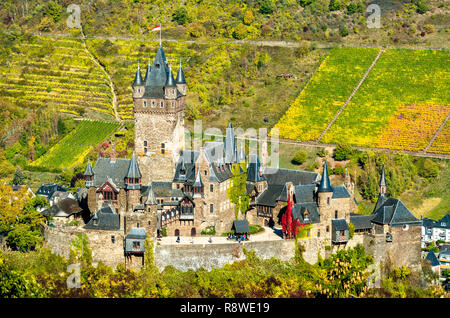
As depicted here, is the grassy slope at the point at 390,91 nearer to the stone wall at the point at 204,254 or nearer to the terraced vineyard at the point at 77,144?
the terraced vineyard at the point at 77,144

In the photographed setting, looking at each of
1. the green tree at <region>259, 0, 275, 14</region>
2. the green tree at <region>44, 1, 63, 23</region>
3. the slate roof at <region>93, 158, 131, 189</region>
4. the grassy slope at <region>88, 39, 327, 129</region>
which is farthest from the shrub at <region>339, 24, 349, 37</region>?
the slate roof at <region>93, 158, 131, 189</region>

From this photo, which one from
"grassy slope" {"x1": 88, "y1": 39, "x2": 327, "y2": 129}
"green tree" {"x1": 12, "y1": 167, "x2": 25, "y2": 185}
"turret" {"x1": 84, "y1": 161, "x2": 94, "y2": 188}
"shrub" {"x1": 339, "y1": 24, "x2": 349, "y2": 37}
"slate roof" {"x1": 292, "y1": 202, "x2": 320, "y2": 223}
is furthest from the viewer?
"shrub" {"x1": 339, "y1": 24, "x2": 349, "y2": 37}

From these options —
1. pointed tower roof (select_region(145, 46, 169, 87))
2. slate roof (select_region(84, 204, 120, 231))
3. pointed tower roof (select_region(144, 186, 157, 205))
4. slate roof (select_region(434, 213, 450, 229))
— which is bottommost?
slate roof (select_region(434, 213, 450, 229))

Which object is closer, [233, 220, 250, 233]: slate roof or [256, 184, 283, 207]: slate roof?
[233, 220, 250, 233]: slate roof

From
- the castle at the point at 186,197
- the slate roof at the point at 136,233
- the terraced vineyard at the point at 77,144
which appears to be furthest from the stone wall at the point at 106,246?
the terraced vineyard at the point at 77,144

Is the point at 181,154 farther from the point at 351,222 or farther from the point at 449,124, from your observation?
the point at 449,124

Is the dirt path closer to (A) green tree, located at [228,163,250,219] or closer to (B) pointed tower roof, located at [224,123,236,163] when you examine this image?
(B) pointed tower roof, located at [224,123,236,163]
